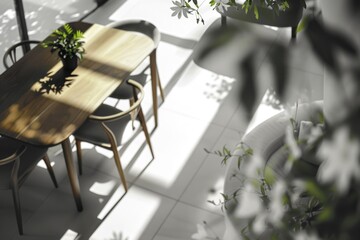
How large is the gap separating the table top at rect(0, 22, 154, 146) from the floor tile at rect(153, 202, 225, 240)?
3.15ft

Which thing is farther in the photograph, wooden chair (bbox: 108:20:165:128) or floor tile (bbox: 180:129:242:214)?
wooden chair (bbox: 108:20:165:128)

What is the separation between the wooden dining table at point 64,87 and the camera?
12.2ft

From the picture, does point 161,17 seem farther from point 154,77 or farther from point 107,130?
point 107,130

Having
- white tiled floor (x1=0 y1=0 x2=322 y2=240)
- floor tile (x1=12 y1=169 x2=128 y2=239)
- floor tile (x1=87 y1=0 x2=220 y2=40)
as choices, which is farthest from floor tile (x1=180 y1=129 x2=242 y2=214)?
floor tile (x1=87 y1=0 x2=220 y2=40)

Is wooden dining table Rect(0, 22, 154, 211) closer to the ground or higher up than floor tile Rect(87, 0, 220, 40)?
higher up

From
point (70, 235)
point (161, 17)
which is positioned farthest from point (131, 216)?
point (161, 17)

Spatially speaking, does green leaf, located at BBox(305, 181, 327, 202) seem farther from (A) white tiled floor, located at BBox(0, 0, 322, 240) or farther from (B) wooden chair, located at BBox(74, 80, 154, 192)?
(B) wooden chair, located at BBox(74, 80, 154, 192)

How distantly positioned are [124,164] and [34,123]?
1011 millimetres

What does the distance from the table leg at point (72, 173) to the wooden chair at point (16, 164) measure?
0.47ft

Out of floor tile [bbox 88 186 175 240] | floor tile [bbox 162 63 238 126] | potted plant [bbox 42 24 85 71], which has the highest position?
potted plant [bbox 42 24 85 71]

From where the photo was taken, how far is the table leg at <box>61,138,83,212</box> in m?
3.80

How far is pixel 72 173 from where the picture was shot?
157 inches

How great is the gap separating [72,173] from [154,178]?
71 cm

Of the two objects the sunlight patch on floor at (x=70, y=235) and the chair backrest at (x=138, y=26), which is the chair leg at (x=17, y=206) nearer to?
the sunlight patch on floor at (x=70, y=235)
